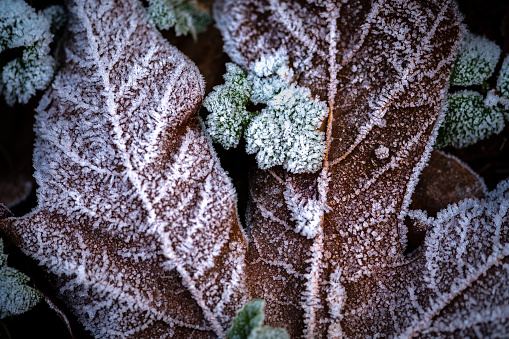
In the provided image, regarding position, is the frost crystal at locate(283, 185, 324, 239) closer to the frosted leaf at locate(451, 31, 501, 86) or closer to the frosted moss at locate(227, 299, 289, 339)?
the frosted moss at locate(227, 299, 289, 339)

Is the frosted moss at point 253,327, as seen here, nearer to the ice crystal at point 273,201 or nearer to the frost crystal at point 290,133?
the ice crystal at point 273,201

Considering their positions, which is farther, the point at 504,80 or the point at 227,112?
the point at 504,80

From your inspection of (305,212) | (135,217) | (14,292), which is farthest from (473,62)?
(14,292)

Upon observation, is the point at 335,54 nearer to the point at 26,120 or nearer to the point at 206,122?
the point at 206,122

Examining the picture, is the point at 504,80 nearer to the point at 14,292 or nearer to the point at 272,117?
the point at 272,117

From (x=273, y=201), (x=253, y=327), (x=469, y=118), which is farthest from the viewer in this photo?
(x=469, y=118)

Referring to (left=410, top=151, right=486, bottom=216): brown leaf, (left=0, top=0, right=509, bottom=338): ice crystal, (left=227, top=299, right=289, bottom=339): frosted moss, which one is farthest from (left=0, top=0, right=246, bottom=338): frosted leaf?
(left=410, top=151, right=486, bottom=216): brown leaf
